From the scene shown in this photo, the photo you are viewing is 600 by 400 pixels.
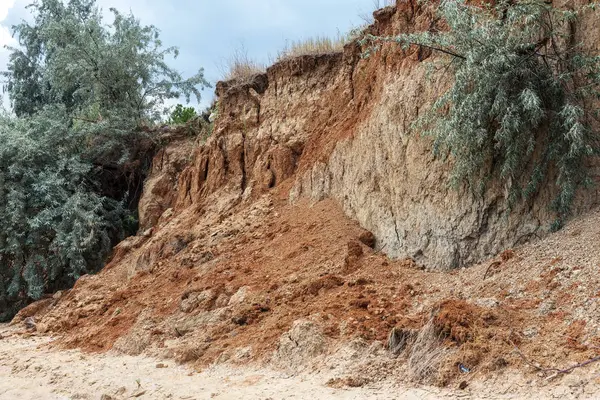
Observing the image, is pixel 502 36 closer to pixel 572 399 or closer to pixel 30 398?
pixel 572 399

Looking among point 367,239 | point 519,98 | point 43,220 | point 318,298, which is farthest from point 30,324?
point 519,98

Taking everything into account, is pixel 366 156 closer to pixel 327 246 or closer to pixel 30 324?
pixel 327 246

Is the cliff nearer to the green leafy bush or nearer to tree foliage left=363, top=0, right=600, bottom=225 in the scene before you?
tree foliage left=363, top=0, right=600, bottom=225

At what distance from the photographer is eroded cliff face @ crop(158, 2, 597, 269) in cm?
808

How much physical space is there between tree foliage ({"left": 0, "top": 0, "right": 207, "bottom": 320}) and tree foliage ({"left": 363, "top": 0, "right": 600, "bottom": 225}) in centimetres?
1029

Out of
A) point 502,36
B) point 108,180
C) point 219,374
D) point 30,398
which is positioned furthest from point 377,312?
point 108,180

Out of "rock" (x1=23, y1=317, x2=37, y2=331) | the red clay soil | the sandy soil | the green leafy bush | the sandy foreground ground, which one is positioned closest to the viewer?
the sandy foreground ground

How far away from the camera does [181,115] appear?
18.6m

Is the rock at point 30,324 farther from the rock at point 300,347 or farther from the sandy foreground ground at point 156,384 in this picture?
the rock at point 300,347

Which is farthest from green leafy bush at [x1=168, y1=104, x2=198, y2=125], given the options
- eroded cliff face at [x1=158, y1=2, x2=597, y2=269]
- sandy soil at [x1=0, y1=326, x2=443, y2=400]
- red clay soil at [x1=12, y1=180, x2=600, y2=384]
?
sandy soil at [x1=0, y1=326, x2=443, y2=400]

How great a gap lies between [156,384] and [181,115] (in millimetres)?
12627

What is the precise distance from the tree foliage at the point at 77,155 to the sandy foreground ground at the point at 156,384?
190 inches

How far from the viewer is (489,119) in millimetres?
7660

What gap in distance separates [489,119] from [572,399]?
13.2ft
